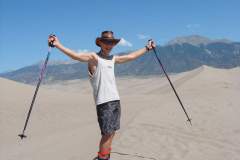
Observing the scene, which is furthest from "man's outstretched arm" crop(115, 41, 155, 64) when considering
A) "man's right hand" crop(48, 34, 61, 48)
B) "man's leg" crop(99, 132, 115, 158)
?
"man's leg" crop(99, 132, 115, 158)

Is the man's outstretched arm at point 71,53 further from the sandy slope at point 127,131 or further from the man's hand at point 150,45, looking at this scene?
the sandy slope at point 127,131

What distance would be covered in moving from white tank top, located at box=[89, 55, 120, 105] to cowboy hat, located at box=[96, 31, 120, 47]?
0.27 metres

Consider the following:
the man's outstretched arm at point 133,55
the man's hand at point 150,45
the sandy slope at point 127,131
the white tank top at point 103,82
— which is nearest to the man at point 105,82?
the white tank top at point 103,82

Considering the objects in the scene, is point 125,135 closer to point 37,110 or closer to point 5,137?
point 5,137

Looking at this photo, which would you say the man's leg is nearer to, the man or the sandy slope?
the man

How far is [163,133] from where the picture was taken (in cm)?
1127

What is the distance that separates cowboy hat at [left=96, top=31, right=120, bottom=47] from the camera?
6.51 m

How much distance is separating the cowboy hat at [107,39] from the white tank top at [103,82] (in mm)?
272

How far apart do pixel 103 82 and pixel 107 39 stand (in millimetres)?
679

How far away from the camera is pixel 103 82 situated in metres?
6.54

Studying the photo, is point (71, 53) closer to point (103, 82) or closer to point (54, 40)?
point (54, 40)

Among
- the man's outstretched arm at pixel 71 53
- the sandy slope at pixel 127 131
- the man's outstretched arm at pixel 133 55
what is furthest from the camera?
the sandy slope at pixel 127 131

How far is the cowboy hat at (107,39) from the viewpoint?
6.51 metres

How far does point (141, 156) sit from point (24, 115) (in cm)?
992
